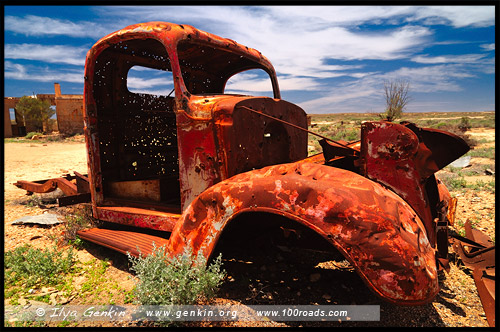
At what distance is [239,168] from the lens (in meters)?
2.37

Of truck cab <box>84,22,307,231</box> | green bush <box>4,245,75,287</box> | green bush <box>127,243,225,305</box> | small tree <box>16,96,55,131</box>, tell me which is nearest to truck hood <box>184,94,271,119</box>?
truck cab <box>84,22,307,231</box>

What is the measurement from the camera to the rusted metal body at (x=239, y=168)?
5.18ft

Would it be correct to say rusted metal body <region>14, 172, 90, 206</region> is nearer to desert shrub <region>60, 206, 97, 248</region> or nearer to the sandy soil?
desert shrub <region>60, 206, 97, 248</region>

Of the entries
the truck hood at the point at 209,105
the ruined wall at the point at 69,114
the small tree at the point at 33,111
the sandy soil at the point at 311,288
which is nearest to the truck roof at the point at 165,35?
the truck hood at the point at 209,105

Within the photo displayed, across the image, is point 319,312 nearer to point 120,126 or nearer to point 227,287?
point 227,287

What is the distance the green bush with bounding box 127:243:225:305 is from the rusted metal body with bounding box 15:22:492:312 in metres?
0.12

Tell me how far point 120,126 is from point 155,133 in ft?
1.76

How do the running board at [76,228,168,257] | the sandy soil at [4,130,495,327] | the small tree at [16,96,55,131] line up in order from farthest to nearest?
the small tree at [16,96,55,131] < the running board at [76,228,168,257] < the sandy soil at [4,130,495,327]

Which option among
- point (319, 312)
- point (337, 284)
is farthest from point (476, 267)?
point (319, 312)

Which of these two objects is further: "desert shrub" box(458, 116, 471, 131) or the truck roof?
"desert shrub" box(458, 116, 471, 131)

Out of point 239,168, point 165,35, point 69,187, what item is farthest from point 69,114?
point 239,168

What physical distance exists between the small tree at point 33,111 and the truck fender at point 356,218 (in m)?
29.4

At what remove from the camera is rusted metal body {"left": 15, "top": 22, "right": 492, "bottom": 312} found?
1579 millimetres

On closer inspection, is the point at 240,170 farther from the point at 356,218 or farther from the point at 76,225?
the point at 76,225
